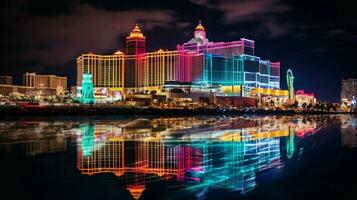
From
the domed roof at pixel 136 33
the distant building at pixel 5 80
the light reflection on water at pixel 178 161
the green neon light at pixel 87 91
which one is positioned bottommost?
the light reflection on water at pixel 178 161

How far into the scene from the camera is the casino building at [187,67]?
139 m

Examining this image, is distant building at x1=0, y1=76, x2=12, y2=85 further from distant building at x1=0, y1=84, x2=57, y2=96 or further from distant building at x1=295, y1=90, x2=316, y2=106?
distant building at x1=295, y1=90, x2=316, y2=106

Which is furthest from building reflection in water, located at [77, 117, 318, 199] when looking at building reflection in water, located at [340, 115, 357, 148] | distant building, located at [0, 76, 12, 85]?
distant building, located at [0, 76, 12, 85]

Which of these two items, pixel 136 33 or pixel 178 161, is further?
pixel 136 33

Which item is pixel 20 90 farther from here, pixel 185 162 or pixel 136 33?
pixel 185 162

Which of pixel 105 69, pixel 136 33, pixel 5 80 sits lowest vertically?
pixel 5 80

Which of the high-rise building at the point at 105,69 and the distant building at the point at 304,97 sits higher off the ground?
the high-rise building at the point at 105,69

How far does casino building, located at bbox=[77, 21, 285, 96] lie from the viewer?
139125 mm

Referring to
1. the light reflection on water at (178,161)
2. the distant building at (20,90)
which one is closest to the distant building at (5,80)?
the distant building at (20,90)

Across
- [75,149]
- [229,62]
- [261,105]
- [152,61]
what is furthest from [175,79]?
[75,149]

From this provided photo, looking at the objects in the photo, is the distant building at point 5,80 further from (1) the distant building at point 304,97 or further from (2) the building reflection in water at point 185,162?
(2) the building reflection in water at point 185,162

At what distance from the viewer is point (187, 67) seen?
140 m

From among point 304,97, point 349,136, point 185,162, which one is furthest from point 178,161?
point 304,97

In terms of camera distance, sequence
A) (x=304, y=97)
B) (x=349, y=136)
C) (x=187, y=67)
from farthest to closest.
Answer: (x=304, y=97) < (x=187, y=67) < (x=349, y=136)
